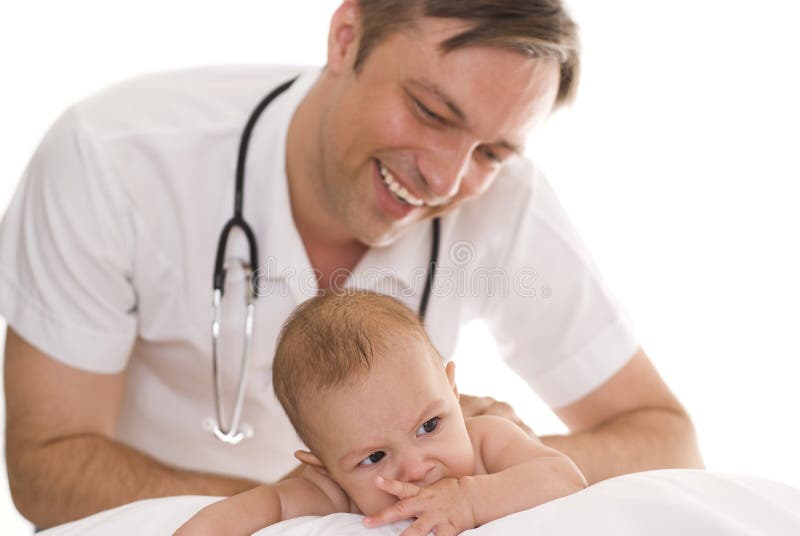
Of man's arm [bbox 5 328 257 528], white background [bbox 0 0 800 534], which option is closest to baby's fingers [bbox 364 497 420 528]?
man's arm [bbox 5 328 257 528]

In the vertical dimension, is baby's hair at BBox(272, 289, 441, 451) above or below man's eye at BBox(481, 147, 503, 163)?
below

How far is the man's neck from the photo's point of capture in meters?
1.94

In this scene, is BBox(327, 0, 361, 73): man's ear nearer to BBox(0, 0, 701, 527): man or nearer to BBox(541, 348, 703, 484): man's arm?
BBox(0, 0, 701, 527): man

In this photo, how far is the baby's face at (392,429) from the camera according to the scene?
4.03 feet

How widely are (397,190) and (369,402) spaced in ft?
2.17

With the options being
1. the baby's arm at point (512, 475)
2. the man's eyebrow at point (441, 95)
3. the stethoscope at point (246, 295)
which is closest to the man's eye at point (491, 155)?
the man's eyebrow at point (441, 95)

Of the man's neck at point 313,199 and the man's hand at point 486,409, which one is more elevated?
the man's neck at point 313,199

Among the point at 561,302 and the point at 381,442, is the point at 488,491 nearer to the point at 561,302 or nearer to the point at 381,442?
the point at 381,442

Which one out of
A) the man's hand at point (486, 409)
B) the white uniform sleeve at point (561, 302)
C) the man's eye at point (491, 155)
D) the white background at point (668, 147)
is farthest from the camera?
the white background at point (668, 147)

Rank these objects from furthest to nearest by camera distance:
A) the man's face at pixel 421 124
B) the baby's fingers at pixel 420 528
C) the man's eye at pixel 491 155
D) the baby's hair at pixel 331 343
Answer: the man's eye at pixel 491 155 < the man's face at pixel 421 124 < the baby's hair at pixel 331 343 < the baby's fingers at pixel 420 528

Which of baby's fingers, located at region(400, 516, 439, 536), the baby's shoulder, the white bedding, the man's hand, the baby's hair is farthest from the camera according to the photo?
the man's hand

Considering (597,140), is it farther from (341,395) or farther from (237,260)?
(341,395)

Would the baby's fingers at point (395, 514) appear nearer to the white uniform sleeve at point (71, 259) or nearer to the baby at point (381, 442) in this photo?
the baby at point (381, 442)

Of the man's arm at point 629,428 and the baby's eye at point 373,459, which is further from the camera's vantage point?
the man's arm at point 629,428
